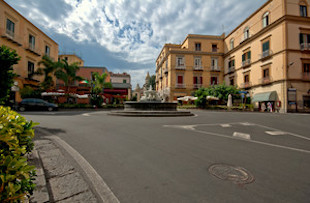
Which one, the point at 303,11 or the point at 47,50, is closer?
the point at 303,11

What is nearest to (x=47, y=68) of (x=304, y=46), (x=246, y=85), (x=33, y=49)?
(x=33, y=49)

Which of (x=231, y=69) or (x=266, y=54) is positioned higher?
(x=266, y=54)

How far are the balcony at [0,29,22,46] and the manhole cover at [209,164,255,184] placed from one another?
25.9 metres

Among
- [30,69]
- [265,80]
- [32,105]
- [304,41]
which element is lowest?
[32,105]

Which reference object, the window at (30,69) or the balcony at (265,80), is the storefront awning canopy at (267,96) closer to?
the balcony at (265,80)

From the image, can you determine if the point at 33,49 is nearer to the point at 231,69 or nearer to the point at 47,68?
the point at 47,68

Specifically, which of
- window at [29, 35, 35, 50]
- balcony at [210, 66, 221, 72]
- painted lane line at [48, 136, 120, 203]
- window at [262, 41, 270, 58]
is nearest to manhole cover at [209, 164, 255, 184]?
painted lane line at [48, 136, 120, 203]

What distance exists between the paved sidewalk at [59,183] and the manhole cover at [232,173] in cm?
194

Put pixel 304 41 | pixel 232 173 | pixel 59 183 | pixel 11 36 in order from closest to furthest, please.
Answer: pixel 59 183 → pixel 232 173 → pixel 11 36 → pixel 304 41

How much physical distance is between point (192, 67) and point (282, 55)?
14211mm

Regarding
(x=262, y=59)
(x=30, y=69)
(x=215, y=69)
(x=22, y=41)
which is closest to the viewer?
(x=22, y=41)

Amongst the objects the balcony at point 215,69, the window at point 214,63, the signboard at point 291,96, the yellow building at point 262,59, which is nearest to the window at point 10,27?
the yellow building at point 262,59

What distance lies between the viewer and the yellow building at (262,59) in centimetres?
1828

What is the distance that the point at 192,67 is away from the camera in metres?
29.3
